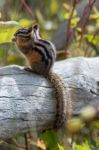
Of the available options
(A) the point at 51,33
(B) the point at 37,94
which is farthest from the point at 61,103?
(A) the point at 51,33

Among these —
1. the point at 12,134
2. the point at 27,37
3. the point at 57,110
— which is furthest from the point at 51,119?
the point at 27,37

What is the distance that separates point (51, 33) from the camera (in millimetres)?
5371

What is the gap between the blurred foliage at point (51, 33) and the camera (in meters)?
2.81

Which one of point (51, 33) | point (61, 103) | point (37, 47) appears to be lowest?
point (51, 33)

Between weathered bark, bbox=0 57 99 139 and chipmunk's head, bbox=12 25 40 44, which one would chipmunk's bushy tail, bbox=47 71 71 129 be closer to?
weathered bark, bbox=0 57 99 139

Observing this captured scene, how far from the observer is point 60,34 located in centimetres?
494

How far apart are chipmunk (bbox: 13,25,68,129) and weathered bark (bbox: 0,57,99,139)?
0.11 ft

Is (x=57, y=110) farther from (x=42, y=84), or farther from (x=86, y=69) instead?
(x=86, y=69)

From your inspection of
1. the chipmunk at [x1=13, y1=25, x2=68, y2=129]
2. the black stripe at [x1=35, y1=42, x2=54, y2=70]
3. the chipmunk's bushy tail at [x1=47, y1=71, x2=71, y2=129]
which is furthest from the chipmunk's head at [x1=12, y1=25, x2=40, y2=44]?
the chipmunk's bushy tail at [x1=47, y1=71, x2=71, y2=129]

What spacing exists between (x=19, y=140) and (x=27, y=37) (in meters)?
0.62

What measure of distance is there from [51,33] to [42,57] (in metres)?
2.38

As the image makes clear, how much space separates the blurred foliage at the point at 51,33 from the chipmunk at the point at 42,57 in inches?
Answer: 2.2

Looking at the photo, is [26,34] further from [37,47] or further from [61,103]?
[61,103]

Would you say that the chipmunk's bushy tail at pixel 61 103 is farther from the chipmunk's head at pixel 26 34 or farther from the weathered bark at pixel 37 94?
the chipmunk's head at pixel 26 34
